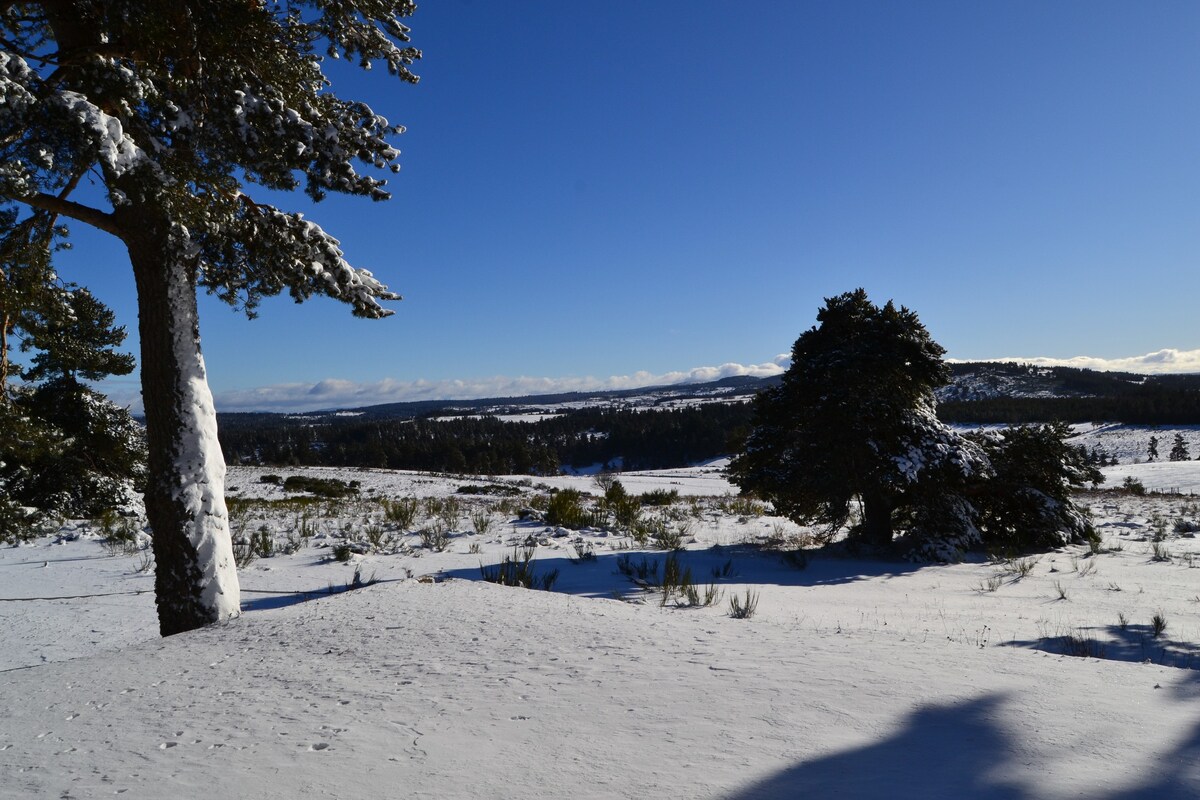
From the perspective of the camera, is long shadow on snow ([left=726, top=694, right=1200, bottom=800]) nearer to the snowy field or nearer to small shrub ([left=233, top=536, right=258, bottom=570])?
the snowy field

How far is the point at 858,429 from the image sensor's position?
8.17 metres

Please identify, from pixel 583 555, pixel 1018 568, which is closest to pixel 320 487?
pixel 583 555

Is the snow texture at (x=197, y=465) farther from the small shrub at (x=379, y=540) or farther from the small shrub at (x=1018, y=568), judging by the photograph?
the small shrub at (x=1018, y=568)

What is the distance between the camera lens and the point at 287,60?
4988 mm

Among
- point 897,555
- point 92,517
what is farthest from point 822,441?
point 92,517

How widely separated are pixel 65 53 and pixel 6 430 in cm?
353

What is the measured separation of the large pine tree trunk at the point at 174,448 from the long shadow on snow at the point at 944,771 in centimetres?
411

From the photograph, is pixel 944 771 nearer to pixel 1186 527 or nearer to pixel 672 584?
pixel 672 584

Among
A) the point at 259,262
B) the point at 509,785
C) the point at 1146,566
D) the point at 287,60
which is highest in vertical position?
the point at 287,60

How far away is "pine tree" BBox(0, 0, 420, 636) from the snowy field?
0.97 m

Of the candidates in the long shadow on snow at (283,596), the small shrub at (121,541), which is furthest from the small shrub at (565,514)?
the small shrub at (121,541)

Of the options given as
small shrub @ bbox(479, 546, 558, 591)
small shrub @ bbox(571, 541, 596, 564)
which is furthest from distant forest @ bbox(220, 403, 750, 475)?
small shrub @ bbox(479, 546, 558, 591)

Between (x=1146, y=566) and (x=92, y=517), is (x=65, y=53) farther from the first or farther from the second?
(x=92, y=517)

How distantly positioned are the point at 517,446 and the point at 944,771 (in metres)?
74.9
